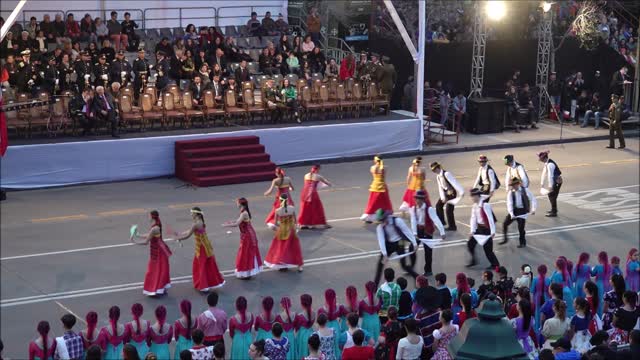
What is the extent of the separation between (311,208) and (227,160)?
5.52m

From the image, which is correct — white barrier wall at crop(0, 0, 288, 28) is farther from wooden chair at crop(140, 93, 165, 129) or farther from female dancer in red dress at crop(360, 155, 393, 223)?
female dancer in red dress at crop(360, 155, 393, 223)

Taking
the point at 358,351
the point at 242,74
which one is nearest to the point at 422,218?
the point at 358,351

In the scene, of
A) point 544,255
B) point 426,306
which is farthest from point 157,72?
point 426,306

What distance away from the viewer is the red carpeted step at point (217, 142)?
27.0 meters

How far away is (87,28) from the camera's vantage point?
99.1 feet

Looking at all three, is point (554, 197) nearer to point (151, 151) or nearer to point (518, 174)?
point (518, 174)

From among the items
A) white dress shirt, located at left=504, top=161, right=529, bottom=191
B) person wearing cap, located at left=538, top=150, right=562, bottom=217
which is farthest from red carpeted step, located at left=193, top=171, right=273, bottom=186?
white dress shirt, located at left=504, top=161, right=529, bottom=191

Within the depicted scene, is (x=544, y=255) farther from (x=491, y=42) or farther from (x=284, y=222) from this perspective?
(x=491, y=42)

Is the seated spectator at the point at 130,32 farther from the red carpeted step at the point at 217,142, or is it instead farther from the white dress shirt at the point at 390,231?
the white dress shirt at the point at 390,231

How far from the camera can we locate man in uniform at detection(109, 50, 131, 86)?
28.1 m

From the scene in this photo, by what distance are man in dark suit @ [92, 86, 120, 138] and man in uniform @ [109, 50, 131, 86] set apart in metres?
1.44

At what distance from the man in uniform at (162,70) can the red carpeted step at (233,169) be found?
361cm

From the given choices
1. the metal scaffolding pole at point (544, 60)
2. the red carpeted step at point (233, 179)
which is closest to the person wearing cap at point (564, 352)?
the red carpeted step at point (233, 179)

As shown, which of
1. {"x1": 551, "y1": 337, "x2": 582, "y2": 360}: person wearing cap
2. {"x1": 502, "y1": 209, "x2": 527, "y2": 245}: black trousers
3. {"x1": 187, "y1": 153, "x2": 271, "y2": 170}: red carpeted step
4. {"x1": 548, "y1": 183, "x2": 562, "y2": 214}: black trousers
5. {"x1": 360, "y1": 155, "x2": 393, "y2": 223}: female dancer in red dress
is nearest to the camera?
{"x1": 551, "y1": 337, "x2": 582, "y2": 360}: person wearing cap
